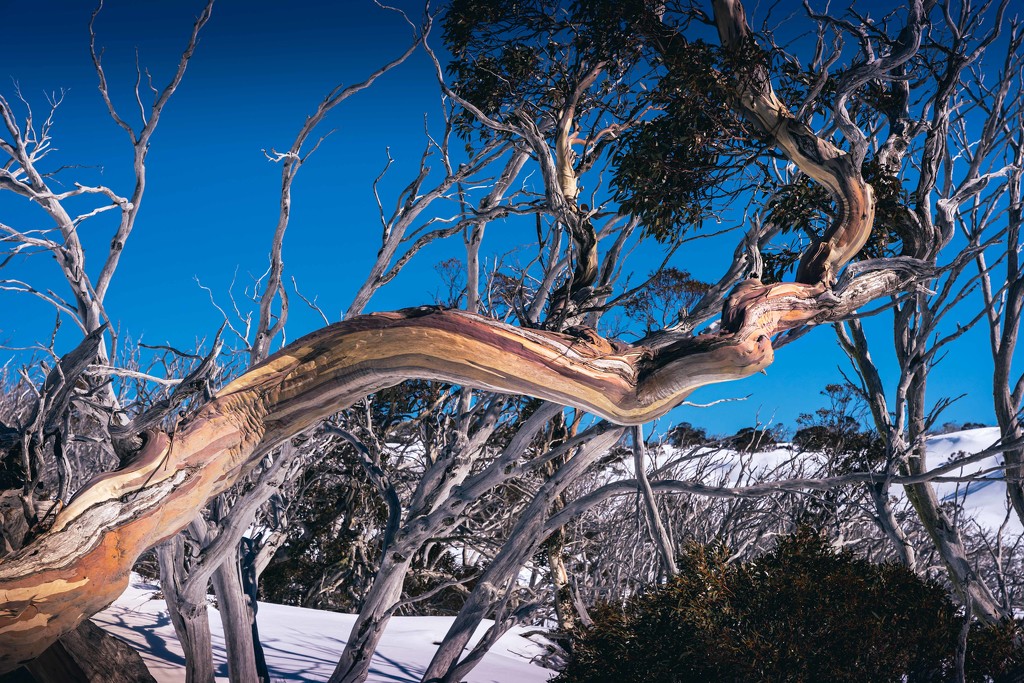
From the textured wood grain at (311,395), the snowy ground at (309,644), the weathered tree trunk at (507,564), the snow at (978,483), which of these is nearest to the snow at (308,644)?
the snowy ground at (309,644)

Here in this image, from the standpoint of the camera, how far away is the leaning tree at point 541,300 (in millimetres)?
3615

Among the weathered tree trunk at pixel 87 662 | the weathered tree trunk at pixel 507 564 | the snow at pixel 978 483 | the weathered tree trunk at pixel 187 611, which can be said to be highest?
Result: the snow at pixel 978 483

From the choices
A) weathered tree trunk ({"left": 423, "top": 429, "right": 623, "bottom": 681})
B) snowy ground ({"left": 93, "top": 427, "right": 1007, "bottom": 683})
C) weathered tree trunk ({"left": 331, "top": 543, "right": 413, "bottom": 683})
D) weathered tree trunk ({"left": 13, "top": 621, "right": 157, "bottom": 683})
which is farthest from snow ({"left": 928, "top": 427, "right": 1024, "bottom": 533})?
weathered tree trunk ({"left": 13, "top": 621, "right": 157, "bottom": 683})

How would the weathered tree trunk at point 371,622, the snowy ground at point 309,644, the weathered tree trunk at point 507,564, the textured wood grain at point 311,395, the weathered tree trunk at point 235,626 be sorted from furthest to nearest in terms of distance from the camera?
the snowy ground at point 309,644 < the weathered tree trunk at point 235,626 < the weathered tree trunk at point 371,622 < the weathered tree trunk at point 507,564 < the textured wood grain at point 311,395

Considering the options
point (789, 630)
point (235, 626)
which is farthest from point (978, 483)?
point (235, 626)

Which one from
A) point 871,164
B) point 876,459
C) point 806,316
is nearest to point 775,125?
point 871,164

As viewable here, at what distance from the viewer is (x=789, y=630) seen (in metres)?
6.46

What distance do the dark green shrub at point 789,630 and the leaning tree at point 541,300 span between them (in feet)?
3.84

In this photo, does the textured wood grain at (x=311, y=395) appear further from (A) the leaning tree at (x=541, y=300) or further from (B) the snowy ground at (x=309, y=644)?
(B) the snowy ground at (x=309, y=644)

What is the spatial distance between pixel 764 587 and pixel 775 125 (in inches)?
145

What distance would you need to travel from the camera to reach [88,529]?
3.42 meters

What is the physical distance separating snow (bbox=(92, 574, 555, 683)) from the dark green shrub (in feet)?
10.6

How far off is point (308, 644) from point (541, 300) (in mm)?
6291

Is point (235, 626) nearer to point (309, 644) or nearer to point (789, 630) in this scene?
point (309, 644)
